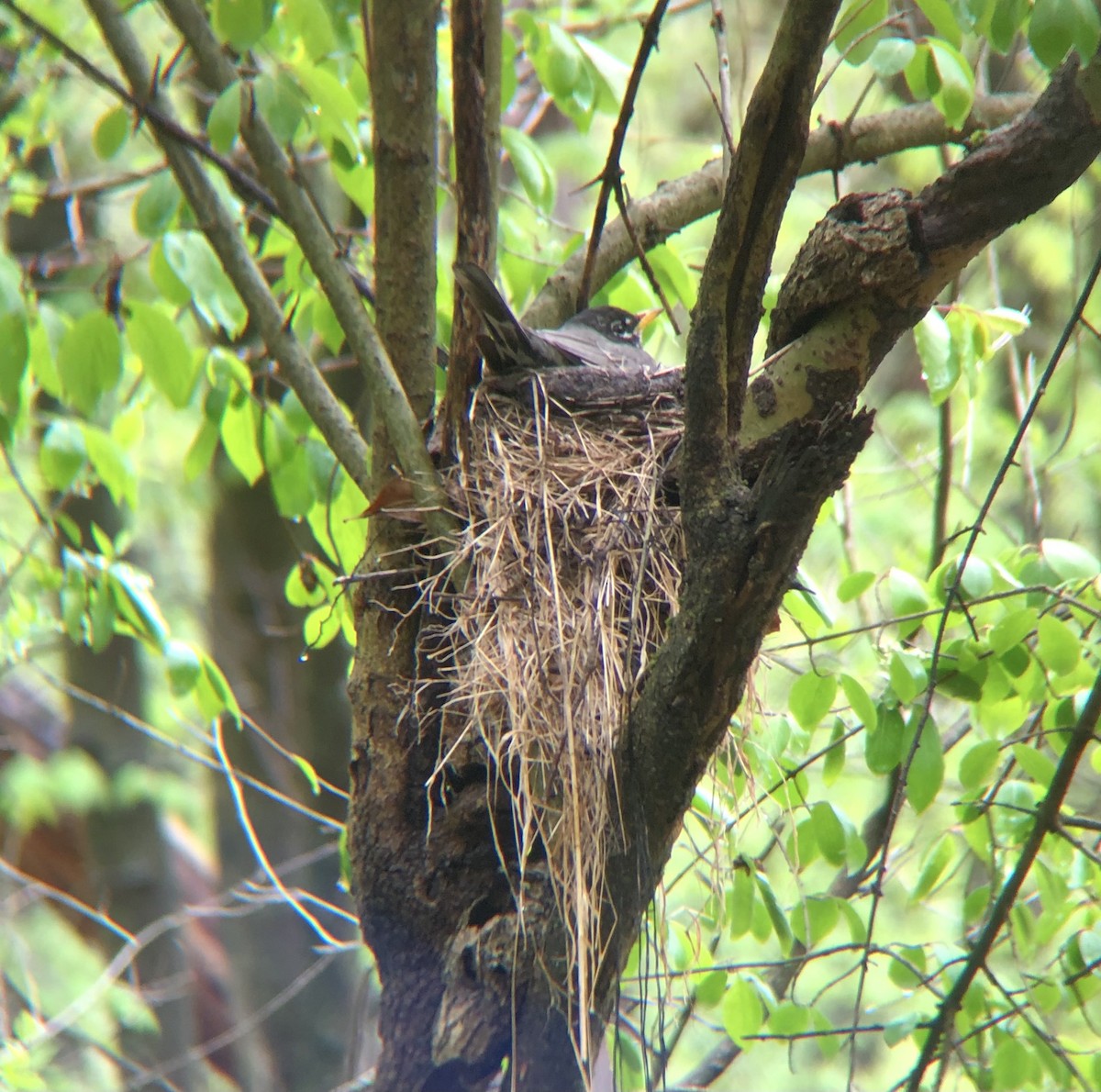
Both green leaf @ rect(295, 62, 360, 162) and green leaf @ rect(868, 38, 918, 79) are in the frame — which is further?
green leaf @ rect(295, 62, 360, 162)

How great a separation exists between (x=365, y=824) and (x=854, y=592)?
3.10 feet

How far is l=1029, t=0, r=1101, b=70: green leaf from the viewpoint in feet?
4.23

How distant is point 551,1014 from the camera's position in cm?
158

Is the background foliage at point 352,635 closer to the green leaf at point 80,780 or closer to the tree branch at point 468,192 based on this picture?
the green leaf at point 80,780

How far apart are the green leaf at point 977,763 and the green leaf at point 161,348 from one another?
5.20 ft

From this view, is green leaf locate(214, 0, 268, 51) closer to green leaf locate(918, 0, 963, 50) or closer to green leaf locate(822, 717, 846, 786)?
green leaf locate(918, 0, 963, 50)

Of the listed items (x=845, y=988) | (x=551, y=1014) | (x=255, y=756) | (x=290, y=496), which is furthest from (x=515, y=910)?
(x=845, y=988)

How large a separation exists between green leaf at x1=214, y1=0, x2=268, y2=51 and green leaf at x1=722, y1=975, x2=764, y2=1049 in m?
1.91

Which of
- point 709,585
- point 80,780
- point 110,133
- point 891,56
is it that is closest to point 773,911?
point 709,585

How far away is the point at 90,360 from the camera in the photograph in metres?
1.99

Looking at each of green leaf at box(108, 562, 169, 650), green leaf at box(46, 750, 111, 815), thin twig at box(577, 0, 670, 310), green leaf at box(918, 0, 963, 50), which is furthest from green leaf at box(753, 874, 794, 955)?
green leaf at box(46, 750, 111, 815)

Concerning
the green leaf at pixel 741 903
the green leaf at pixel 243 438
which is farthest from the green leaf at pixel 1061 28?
the green leaf at pixel 243 438

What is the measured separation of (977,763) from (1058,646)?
0.87ft

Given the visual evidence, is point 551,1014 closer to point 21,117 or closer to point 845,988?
point 21,117
